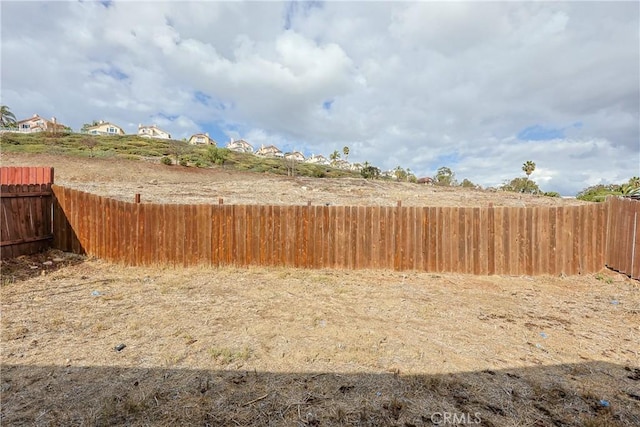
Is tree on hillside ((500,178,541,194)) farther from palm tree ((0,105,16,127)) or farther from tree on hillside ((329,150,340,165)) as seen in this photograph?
palm tree ((0,105,16,127))

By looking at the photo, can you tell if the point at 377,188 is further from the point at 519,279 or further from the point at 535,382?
the point at 535,382

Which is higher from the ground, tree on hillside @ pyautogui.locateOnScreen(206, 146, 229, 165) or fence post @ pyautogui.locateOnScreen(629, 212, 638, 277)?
tree on hillside @ pyautogui.locateOnScreen(206, 146, 229, 165)

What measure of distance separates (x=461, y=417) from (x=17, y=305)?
20.0 feet

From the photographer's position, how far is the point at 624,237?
6.29 metres

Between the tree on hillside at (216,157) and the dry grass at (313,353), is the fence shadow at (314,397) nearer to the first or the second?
the dry grass at (313,353)

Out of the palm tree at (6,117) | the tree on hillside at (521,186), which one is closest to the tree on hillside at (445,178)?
the tree on hillside at (521,186)

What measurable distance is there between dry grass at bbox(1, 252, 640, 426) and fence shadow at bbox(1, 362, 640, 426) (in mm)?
12

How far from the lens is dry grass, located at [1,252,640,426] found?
2576 millimetres

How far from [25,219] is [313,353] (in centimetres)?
739

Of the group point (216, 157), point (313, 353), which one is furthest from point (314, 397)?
point (216, 157)

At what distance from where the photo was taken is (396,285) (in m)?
6.06

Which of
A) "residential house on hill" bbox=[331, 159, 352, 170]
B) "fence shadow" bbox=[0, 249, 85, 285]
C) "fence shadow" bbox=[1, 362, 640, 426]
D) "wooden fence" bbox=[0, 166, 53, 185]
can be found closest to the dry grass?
"fence shadow" bbox=[1, 362, 640, 426]

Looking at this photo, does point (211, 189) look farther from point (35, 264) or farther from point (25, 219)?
point (35, 264)

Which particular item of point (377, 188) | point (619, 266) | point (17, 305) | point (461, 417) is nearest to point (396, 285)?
point (461, 417)
